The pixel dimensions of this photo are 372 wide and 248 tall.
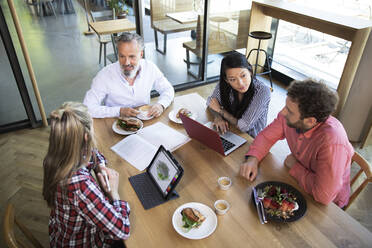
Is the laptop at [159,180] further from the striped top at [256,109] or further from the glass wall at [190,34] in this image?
the glass wall at [190,34]

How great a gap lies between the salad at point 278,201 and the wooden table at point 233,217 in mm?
52

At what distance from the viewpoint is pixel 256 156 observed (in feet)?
5.25

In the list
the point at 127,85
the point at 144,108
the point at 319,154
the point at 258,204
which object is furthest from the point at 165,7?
the point at 258,204

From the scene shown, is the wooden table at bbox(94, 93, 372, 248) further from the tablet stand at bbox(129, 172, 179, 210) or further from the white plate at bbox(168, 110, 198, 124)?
the white plate at bbox(168, 110, 198, 124)

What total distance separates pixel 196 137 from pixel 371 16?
2.78 m

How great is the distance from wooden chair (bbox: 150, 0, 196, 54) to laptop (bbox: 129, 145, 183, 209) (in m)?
2.49

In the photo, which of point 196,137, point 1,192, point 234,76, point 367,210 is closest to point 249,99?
point 234,76

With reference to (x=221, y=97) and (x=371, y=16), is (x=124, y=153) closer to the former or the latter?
(x=221, y=97)

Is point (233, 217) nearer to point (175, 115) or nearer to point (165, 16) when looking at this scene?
point (175, 115)

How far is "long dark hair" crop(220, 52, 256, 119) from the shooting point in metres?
1.85

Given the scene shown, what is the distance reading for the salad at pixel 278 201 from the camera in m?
1.30

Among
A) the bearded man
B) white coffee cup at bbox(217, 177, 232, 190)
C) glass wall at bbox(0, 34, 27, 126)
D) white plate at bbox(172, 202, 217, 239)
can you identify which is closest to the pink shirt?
the bearded man

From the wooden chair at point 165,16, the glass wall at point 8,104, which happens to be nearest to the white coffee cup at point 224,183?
the wooden chair at point 165,16

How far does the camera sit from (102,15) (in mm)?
3320
